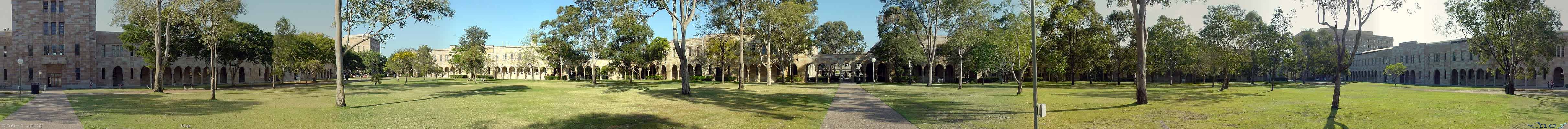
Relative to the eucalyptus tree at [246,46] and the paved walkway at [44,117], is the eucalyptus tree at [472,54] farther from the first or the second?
→ the paved walkway at [44,117]

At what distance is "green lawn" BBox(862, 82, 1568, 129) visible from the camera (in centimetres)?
1514

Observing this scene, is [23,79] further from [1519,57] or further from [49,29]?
[1519,57]

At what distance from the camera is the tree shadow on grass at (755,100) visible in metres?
20.8

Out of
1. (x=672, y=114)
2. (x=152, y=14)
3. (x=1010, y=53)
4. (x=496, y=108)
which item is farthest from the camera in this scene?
(x=1010, y=53)

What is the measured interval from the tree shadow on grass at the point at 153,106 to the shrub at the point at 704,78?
4498 centimetres

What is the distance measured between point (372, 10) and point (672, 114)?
10.9 meters

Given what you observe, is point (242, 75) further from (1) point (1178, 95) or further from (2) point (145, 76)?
(1) point (1178, 95)

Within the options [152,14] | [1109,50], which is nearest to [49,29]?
[152,14]

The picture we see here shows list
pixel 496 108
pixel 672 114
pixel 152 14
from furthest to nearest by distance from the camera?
pixel 152 14 < pixel 496 108 < pixel 672 114

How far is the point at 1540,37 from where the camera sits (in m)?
36.9

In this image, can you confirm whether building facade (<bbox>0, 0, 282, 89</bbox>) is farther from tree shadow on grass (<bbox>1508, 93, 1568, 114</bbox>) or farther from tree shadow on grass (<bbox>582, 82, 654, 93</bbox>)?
tree shadow on grass (<bbox>1508, 93, 1568, 114</bbox>)

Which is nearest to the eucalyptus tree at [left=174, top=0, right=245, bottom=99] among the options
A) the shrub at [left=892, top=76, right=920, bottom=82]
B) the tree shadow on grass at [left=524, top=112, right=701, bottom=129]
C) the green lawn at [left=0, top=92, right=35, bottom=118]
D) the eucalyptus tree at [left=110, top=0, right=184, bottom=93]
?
the eucalyptus tree at [left=110, top=0, right=184, bottom=93]

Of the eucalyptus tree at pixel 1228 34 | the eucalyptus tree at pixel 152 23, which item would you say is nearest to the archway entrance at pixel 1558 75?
the eucalyptus tree at pixel 1228 34

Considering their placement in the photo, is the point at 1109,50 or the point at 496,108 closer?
the point at 496,108
